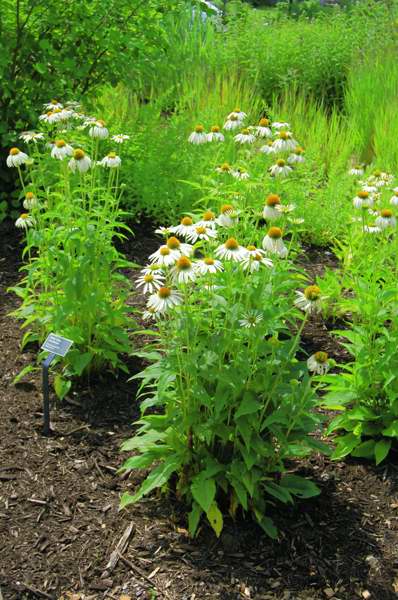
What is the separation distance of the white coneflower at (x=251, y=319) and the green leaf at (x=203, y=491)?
0.50 meters

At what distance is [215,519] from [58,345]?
872mm

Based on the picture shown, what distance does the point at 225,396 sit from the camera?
89.0 inches

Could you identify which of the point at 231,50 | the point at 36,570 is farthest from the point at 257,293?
the point at 231,50

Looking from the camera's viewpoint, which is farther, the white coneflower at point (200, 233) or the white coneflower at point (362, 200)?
the white coneflower at point (362, 200)

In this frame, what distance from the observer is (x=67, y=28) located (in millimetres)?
4488

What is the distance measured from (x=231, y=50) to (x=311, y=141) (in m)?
2.57

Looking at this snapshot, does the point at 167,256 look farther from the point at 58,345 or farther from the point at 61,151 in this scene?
the point at 61,151

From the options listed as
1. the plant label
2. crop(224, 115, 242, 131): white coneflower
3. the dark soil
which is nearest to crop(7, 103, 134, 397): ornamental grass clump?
the plant label

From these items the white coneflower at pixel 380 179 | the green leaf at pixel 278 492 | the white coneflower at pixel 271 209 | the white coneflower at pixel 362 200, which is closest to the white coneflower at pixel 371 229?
the white coneflower at pixel 362 200

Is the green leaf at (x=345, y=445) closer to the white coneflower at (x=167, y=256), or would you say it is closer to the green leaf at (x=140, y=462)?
the green leaf at (x=140, y=462)

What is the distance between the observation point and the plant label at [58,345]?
269 cm

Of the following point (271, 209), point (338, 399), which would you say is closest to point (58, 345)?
point (271, 209)

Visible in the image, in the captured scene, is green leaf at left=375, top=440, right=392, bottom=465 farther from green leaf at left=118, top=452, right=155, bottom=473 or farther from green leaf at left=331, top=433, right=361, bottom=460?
green leaf at left=118, top=452, right=155, bottom=473

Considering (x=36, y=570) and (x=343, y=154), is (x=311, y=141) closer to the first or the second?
(x=343, y=154)
